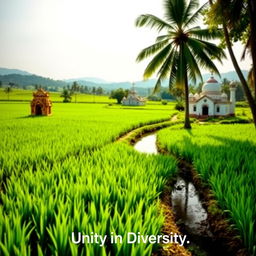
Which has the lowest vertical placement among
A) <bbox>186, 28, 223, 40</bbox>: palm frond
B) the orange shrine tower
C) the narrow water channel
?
the narrow water channel

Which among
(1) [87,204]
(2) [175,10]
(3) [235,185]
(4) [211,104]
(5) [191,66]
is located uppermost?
(2) [175,10]

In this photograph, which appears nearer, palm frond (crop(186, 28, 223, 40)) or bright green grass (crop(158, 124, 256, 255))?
bright green grass (crop(158, 124, 256, 255))

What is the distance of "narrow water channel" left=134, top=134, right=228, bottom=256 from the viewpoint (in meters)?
4.14

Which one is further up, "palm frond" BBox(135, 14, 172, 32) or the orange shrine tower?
"palm frond" BBox(135, 14, 172, 32)

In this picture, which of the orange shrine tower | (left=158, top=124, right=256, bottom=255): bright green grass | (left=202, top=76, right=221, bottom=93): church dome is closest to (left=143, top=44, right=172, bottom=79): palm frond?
(left=158, top=124, right=256, bottom=255): bright green grass

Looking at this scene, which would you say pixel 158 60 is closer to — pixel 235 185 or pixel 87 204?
pixel 235 185

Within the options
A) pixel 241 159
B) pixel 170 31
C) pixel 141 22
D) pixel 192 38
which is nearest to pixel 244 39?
pixel 192 38

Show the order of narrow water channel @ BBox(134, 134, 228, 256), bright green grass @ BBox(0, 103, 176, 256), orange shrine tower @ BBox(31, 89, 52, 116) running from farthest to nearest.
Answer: orange shrine tower @ BBox(31, 89, 52, 116) → narrow water channel @ BBox(134, 134, 228, 256) → bright green grass @ BBox(0, 103, 176, 256)

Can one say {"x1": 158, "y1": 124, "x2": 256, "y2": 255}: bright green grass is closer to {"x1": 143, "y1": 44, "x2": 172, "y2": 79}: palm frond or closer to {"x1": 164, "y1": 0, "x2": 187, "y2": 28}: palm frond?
{"x1": 143, "y1": 44, "x2": 172, "y2": 79}: palm frond

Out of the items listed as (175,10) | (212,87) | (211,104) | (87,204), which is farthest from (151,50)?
(212,87)

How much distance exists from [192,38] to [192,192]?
10.8 meters

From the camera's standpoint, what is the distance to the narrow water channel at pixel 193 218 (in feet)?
13.6

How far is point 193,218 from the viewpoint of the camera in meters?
5.36

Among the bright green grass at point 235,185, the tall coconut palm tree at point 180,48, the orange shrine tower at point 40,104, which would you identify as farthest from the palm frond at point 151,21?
the orange shrine tower at point 40,104
